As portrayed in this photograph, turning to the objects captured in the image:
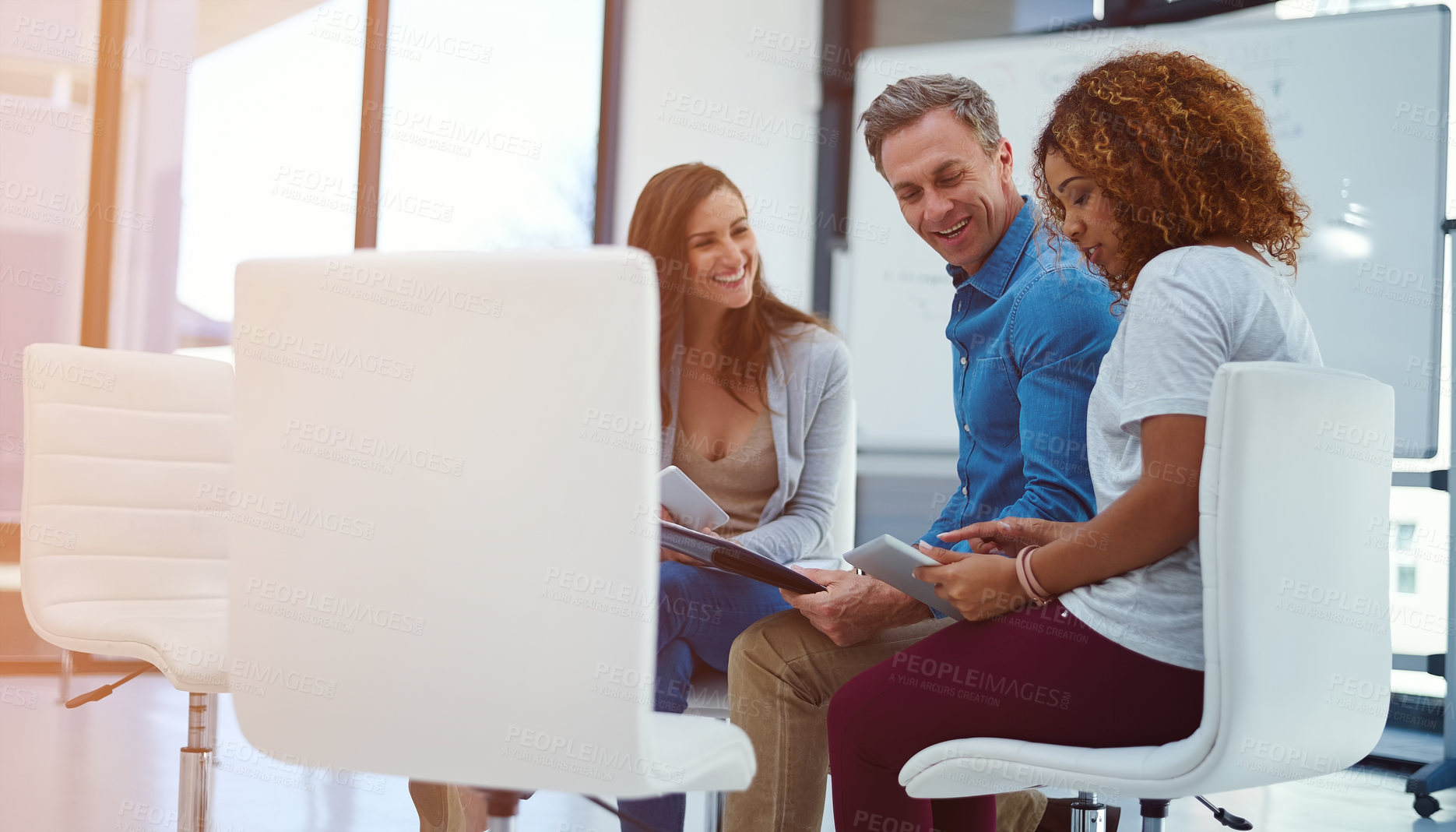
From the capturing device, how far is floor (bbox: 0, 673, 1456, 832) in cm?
232

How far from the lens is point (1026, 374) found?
4.83 ft

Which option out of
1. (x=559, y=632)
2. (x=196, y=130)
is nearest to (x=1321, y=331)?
(x=559, y=632)

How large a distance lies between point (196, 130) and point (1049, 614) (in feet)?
12.4

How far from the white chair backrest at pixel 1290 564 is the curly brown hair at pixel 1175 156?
219 millimetres

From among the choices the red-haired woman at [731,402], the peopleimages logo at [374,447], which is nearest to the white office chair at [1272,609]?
the peopleimages logo at [374,447]

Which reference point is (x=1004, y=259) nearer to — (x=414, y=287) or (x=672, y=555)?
(x=672, y=555)

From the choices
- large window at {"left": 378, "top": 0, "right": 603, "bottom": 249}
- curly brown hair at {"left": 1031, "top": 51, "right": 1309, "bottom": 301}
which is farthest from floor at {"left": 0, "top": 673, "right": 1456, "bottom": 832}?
large window at {"left": 378, "top": 0, "right": 603, "bottom": 249}

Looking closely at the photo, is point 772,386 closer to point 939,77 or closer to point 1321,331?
point 939,77

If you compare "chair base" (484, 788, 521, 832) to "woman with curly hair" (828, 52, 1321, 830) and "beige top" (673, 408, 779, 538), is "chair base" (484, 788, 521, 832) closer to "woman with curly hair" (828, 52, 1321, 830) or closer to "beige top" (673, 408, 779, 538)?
"woman with curly hair" (828, 52, 1321, 830)

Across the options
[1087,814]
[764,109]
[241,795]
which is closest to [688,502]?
[1087,814]

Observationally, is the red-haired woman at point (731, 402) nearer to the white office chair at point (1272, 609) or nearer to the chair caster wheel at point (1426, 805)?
the white office chair at point (1272, 609)

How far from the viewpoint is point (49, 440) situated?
6.40 ft

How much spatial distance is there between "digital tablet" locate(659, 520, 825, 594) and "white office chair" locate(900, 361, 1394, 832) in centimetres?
32

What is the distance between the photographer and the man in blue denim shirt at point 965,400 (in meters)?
1.44
